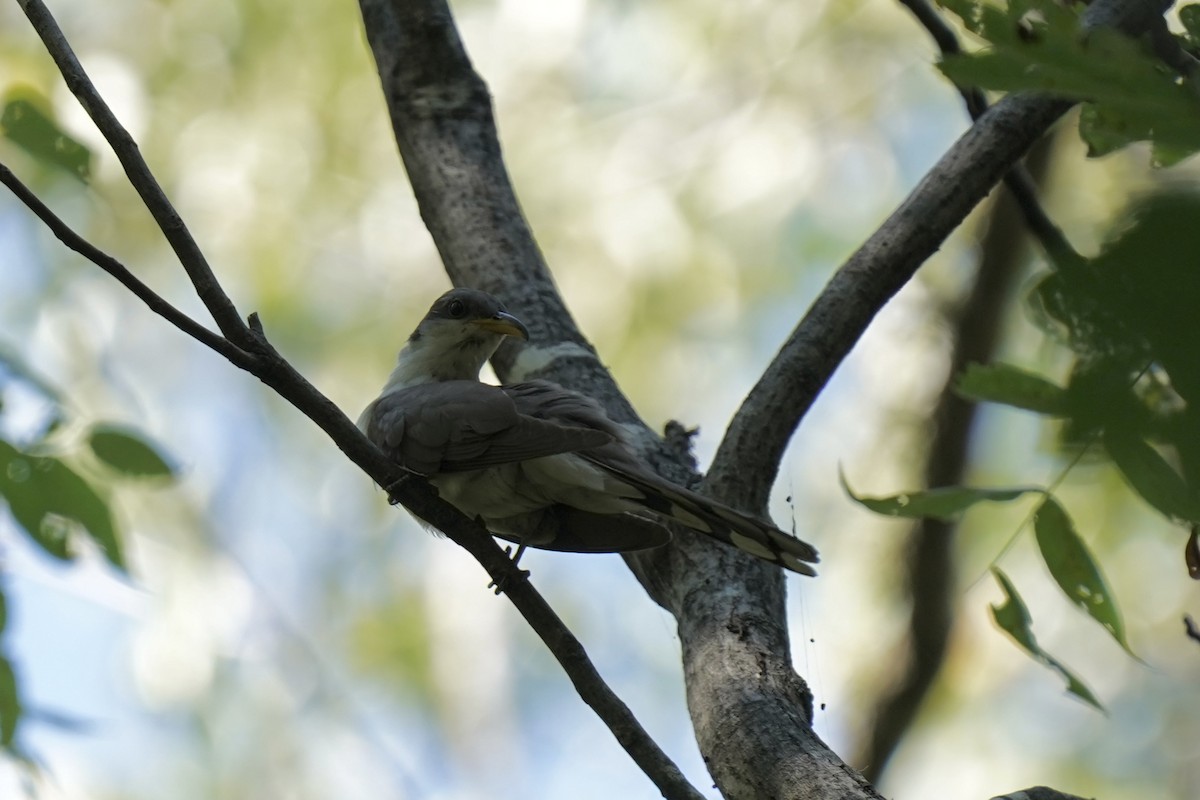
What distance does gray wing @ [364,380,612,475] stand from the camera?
3723 millimetres

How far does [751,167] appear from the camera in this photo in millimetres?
10727

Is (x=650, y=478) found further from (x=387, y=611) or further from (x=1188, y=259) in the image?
(x=387, y=611)

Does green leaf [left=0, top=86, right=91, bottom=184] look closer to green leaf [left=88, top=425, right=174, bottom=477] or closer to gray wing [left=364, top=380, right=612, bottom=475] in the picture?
green leaf [left=88, top=425, right=174, bottom=477]

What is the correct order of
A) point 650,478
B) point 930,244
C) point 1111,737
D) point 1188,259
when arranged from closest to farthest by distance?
point 1188,259
point 650,478
point 930,244
point 1111,737

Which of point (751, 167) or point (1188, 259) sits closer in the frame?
point (1188, 259)

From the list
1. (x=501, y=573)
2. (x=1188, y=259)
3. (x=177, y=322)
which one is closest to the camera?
(x=1188, y=259)

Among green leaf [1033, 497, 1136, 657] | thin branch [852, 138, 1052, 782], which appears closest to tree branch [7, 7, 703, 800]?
green leaf [1033, 497, 1136, 657]

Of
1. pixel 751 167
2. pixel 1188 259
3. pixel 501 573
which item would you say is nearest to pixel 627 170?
pixel 751 167

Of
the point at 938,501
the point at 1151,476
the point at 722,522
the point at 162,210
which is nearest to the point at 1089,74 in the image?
the point at 1151,476

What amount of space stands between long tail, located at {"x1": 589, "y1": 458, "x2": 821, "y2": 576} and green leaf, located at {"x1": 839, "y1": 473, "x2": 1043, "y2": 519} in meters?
0.66

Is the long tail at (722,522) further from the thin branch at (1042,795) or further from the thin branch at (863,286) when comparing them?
the thin branch at (1042,795)

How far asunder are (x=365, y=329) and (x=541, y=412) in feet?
25.8

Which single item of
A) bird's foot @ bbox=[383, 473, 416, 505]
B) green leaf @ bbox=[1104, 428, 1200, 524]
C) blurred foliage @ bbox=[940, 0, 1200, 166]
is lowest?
green leaf @ bbox=[1104, 428, 1200, 524]

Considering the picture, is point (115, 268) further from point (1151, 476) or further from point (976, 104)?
point (976, 104)
